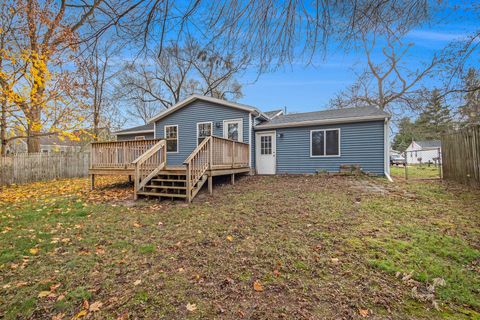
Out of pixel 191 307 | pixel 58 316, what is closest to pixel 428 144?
pixel 191 307

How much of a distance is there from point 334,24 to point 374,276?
2.74m

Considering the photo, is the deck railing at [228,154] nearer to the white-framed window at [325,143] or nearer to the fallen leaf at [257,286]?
the white-framed window at [325,143]

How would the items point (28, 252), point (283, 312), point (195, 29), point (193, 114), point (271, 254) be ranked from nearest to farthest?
point (283, 312) < point (195, 29) < point (271, 254) < point (28, 252) < point (193, 114)

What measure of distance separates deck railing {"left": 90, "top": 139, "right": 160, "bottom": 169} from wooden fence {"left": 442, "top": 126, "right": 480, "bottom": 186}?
9.64 meters

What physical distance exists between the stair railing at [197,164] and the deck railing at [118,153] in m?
1.73

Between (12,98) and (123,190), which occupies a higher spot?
(12,98)

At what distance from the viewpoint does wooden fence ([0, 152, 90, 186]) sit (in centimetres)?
973

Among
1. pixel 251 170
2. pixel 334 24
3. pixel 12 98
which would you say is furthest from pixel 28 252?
pixel 251 170

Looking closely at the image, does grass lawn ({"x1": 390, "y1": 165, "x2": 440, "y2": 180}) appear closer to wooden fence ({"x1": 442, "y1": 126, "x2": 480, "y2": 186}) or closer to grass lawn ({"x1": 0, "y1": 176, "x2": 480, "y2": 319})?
wooden fence ({"x1": 442, "y1": 126, "x2": 480, "y2": 186})

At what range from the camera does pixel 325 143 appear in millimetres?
10633

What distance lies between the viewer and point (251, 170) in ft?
37.4

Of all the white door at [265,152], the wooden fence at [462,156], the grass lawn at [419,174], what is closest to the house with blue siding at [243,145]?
the white door at [265,152]

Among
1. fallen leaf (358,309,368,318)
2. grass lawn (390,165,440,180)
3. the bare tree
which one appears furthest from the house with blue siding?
the bare tree

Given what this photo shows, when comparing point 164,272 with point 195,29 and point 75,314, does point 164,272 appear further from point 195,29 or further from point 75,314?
point 195,29
